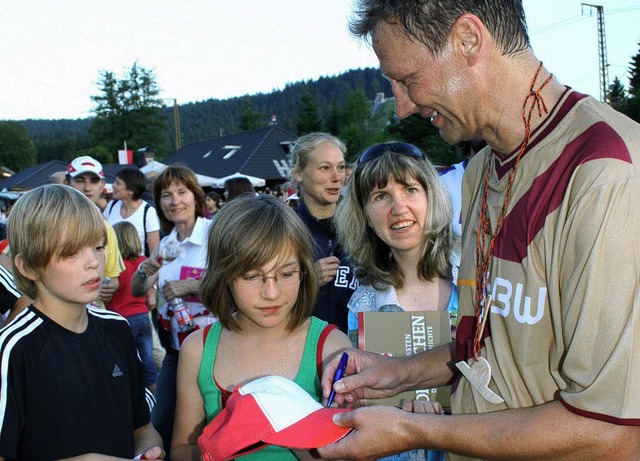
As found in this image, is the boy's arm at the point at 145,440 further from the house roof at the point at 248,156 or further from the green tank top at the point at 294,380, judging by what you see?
the house roof at the point at 248,156

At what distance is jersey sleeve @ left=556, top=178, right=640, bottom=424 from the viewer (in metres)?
1.19

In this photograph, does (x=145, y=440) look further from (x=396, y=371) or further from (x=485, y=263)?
(x=485, y=263)

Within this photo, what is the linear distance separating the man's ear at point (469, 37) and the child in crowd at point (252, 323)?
1135 millimetres

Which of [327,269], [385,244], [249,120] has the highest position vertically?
[249,120]

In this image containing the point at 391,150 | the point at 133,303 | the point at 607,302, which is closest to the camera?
the point at 607,302

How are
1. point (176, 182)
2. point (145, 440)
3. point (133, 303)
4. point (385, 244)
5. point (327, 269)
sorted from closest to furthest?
point (145, 440)
point (385, 244)
point (327, 269)
point (176, 182)
point (133, 303)

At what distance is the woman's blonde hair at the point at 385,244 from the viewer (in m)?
2.97

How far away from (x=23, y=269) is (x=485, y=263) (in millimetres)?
1873

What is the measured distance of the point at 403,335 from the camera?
2412 millimetres

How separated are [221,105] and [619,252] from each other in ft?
517

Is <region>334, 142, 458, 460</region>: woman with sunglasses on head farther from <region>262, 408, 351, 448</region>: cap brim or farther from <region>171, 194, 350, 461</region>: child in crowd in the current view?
<region>262, 408, 351, 448</region>: cap brim

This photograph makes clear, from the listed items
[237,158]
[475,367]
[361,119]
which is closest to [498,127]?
[475,367]

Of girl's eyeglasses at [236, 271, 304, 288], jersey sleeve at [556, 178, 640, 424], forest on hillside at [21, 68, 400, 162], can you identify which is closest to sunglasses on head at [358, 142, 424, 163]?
girl's eyeglasses at [236, 271, 304, 288]

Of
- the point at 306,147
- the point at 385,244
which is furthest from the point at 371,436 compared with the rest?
the point at 306,147
